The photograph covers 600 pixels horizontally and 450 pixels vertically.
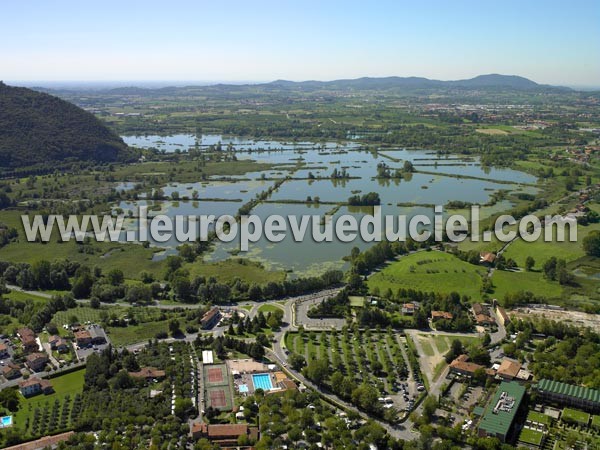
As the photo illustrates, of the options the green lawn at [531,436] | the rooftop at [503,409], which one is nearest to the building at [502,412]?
the rooftop at [503,409]

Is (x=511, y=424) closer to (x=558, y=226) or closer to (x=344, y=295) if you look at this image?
(x=344, y=295)

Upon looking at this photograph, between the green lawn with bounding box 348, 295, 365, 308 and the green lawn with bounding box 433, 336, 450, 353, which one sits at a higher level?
the green lawn with bounding box 348, 295, 365, 308

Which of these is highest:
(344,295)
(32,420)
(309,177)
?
(309,177)

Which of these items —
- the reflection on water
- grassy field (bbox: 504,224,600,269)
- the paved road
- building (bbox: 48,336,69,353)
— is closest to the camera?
the paved road

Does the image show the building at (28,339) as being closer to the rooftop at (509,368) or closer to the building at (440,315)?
the building at (440,315)

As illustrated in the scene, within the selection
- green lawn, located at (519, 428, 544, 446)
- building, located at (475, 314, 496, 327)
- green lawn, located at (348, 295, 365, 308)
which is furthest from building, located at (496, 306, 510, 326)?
green lawn, located at (519, 428, 544, 446)

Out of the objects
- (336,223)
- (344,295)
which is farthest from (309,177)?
(344,295)

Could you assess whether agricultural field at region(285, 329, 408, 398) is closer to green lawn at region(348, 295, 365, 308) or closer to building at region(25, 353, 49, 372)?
green lawn at region(348, 295, 365, 308)
